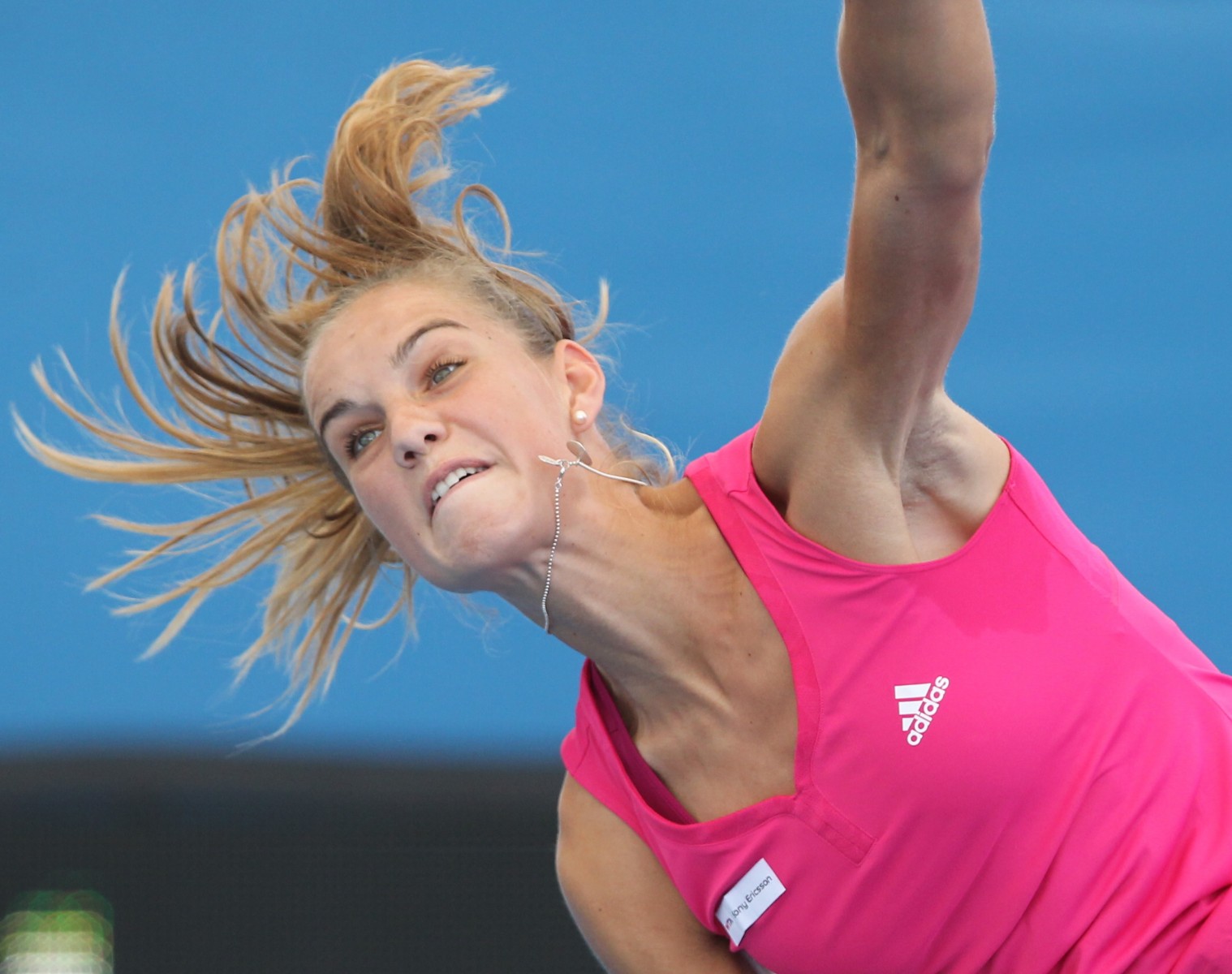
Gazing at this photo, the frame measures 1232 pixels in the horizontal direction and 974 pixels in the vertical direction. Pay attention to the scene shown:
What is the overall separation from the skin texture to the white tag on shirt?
49 mm

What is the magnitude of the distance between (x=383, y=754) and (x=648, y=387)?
24.2 inches

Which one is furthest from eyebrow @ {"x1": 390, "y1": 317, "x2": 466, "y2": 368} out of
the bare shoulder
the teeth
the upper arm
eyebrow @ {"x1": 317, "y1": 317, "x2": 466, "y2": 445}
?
the upper arm

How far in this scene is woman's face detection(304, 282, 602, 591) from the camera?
3.24ft

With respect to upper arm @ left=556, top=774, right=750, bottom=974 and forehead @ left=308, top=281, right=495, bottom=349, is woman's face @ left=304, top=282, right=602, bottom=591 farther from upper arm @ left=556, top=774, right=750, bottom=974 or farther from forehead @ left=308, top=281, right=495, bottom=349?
upper arm @ left=556, top=774, right=750, bottom=974

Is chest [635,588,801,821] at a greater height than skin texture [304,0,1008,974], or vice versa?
skin texture [304,0,1008,974]

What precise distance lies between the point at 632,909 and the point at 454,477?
38 cm

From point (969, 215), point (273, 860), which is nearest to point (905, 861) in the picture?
point (969, 215)

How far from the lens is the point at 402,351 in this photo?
1049 mm

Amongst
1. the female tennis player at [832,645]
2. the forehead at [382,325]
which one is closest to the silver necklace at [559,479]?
the female tennis player at [832,645]

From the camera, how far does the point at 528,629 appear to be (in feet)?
7.02

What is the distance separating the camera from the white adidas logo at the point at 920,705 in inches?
36.6

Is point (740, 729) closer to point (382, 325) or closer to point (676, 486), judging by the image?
point (676, 486)

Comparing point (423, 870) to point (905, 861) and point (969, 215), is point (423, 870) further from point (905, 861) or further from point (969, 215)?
point (969, 215)

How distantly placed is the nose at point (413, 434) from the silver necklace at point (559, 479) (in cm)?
8
